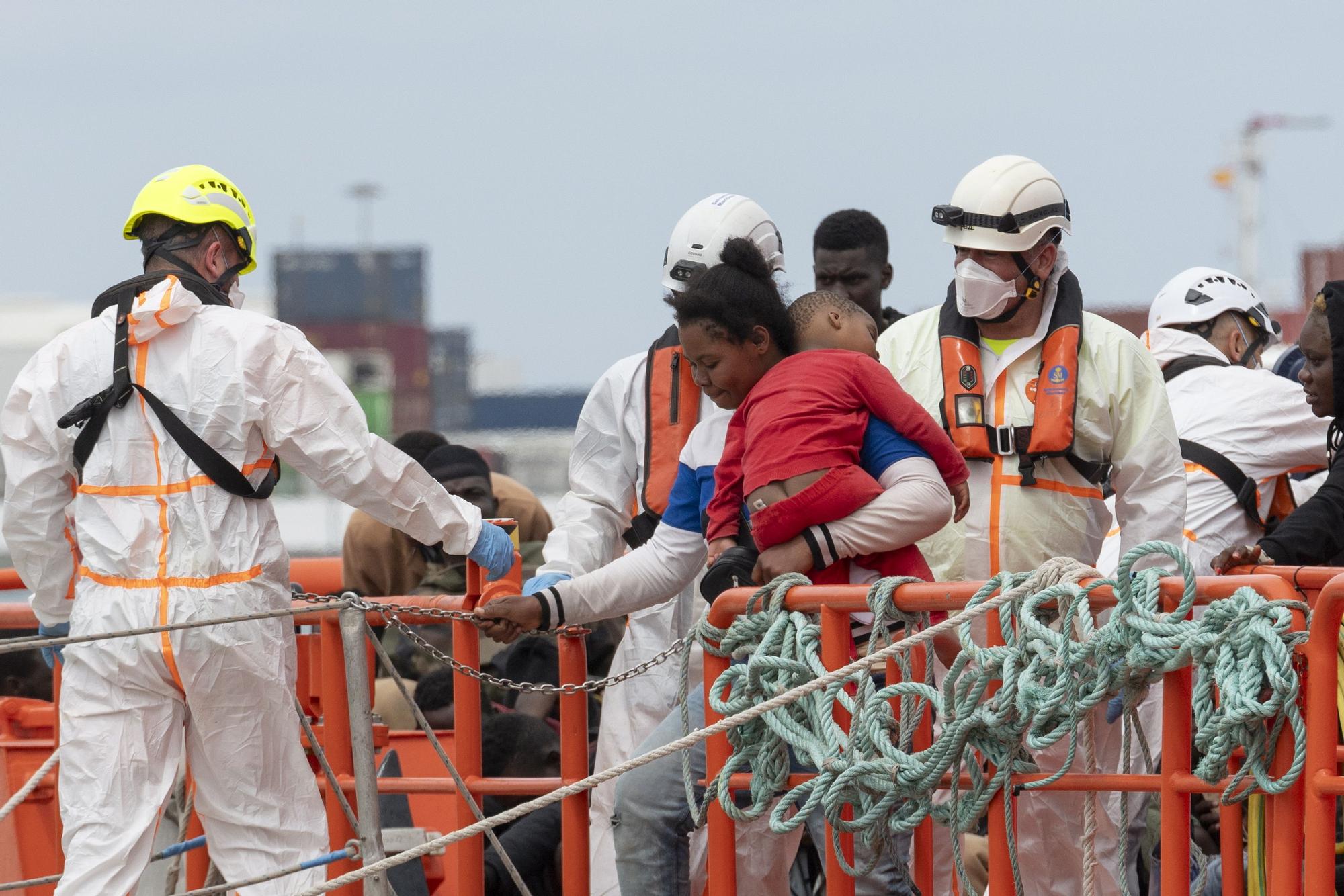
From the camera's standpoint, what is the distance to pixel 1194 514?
228 inches

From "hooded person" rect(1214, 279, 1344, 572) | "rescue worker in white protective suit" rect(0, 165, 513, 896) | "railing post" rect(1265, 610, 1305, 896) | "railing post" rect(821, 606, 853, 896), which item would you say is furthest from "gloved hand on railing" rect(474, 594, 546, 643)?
"hooded person" rect(1214, 279, 1344, 572)

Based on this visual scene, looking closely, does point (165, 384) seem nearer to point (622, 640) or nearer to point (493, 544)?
point (493, 544)

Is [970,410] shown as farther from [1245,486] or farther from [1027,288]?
[1245,486]

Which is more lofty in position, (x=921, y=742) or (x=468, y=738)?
(x=921, y=742)

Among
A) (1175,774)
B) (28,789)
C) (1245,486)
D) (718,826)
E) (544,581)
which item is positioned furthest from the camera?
(1245,486)

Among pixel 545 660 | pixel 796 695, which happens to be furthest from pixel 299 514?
pixel 796 695

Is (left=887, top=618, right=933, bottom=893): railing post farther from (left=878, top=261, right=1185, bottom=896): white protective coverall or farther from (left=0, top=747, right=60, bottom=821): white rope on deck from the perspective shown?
(left=0, top=747, right=60, bottom=821): white rope on deck

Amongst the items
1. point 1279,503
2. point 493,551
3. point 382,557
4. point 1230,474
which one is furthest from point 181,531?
point 1279,503

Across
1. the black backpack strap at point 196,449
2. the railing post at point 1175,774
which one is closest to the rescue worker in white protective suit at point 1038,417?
the railing post at point 1175,774

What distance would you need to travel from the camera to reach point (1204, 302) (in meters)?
6.50

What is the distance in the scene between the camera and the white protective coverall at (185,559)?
4234mm

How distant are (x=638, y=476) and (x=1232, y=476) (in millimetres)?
1976

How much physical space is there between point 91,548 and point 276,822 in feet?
2.67

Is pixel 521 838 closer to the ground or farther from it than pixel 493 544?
closer to the ground
